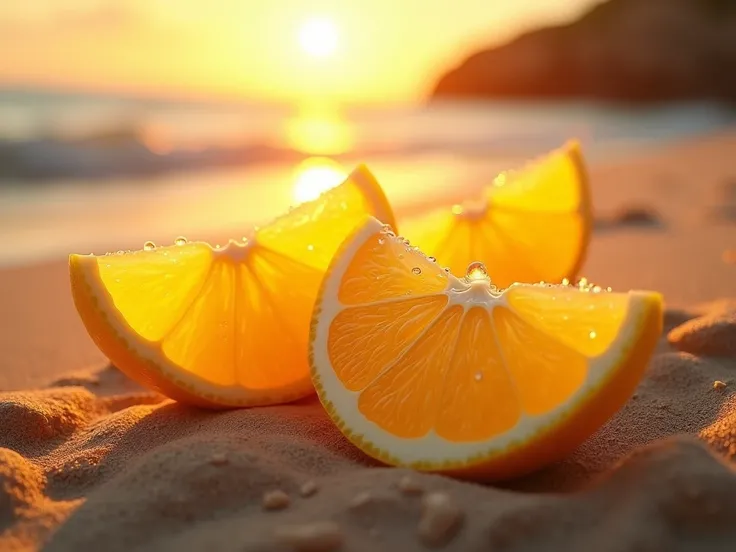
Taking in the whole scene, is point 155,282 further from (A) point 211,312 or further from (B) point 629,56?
(B) point 629,56

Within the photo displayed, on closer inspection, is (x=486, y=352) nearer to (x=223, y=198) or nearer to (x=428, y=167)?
(x=223, y=198)

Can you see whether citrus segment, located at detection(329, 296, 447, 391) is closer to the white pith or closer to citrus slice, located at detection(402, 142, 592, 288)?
the white pith

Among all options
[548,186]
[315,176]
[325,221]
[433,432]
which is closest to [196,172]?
[315,176]

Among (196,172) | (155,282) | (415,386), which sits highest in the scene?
(196,172)

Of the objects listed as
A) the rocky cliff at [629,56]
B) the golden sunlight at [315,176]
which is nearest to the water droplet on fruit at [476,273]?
the golden sunlight at [315,176]

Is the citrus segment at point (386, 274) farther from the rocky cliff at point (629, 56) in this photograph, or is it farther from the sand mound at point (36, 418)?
the rocky cliff at point (629, 56)

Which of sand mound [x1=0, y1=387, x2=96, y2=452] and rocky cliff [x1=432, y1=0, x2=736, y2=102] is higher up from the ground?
rocky cliff [x1=432, y1=0, x2=736, y2=102]

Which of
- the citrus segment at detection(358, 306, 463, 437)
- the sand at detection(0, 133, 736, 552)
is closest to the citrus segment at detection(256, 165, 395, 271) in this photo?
the sand at detection(0, 133, 736, 552)
